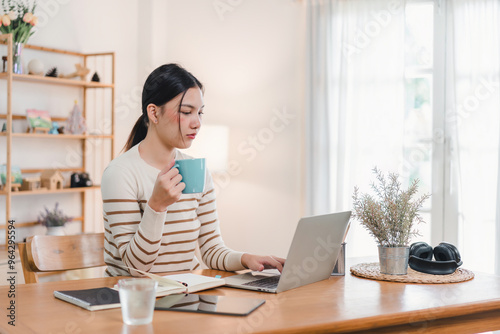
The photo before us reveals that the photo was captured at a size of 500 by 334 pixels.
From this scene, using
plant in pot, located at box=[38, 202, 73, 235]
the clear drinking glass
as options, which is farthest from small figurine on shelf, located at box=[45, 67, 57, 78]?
the clear drinking glass

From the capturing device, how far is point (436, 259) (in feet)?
5.48

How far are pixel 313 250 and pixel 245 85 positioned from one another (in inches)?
119

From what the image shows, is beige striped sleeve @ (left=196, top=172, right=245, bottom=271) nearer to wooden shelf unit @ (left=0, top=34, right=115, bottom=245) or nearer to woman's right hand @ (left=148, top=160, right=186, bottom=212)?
woman's right hand @ (left=148, top=160, right=186, bottom=212)

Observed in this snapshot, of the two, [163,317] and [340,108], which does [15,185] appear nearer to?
[340,108]

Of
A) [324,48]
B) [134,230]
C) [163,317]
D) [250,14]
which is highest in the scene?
[250,14]

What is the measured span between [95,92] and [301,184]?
1.62m

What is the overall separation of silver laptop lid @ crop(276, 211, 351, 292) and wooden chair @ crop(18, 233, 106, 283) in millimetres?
678

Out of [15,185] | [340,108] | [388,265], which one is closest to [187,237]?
[388,265]

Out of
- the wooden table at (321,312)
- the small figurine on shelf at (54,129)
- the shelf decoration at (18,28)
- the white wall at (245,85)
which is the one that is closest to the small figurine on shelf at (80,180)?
the small figurine on shelf at (54,129)

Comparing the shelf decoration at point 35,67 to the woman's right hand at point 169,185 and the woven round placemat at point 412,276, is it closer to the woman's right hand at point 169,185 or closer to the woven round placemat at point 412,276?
the woman's right hand at point 169,185

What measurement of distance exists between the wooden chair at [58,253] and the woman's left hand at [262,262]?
1.57 ft

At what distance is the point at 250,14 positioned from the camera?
170 inches

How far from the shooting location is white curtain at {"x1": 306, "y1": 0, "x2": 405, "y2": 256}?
384 cm

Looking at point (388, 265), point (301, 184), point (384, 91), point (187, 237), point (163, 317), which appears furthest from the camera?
point (301, 184)
